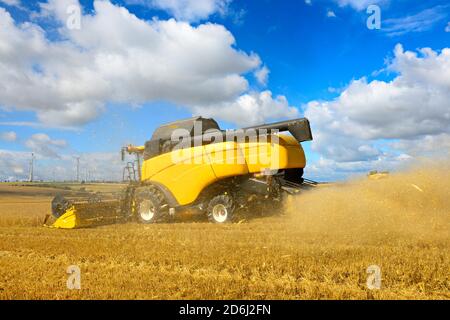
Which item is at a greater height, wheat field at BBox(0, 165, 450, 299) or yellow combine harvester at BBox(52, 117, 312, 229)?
yellow combine harvester at BBox(52, 117, 312, 229)

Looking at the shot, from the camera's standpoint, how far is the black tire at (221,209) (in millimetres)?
11227

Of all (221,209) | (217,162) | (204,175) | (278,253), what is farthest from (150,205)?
→ (278,253)

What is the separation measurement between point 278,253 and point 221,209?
16.0 ft

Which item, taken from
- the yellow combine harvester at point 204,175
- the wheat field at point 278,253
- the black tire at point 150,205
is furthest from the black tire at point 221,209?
the black tire at point 150,205

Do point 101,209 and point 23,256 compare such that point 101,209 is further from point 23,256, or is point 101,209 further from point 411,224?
point 411,224

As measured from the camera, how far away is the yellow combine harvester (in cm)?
1093

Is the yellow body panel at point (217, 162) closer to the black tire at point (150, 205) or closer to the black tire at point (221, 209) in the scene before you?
the black tire at point (150, 205)

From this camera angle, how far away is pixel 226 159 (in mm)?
11211

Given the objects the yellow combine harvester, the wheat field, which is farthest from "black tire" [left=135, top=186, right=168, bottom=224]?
the wheat field

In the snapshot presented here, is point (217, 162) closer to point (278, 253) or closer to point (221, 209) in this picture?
point (221, 209)

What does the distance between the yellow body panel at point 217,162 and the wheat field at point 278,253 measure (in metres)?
1.25

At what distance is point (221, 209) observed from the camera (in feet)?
37.7

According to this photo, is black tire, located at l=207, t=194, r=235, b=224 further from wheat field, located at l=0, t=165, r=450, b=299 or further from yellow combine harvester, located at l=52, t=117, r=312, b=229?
wheat field, located at l=0, t=165, r=450, b=299
